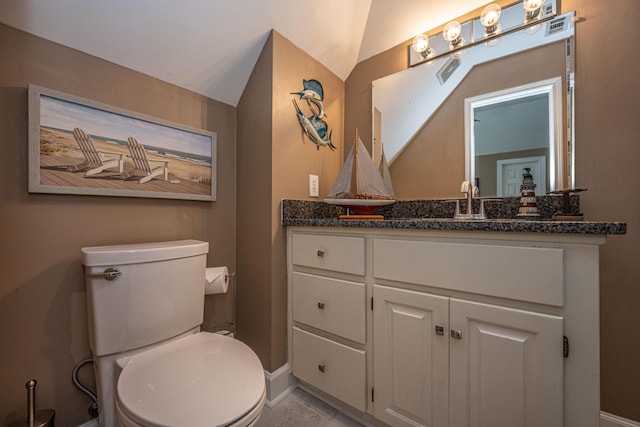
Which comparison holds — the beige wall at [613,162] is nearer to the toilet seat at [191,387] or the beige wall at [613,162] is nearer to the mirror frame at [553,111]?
the mirror frame at [553,111]

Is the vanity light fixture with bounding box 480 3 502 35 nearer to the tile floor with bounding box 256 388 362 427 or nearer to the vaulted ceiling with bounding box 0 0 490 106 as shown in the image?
the vaulted ceiling with bounding box 0 0 490 106

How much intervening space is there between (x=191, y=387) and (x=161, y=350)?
0.29 m

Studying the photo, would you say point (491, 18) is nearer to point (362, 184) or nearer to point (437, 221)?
point (362, 184)

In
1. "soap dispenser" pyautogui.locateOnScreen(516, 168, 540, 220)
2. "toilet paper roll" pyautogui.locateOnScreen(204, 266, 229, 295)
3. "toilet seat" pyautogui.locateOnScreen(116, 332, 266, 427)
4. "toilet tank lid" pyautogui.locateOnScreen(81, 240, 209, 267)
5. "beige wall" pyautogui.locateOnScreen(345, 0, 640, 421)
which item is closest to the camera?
"toilet seat" pyautogui.locateOnScreen(116, 332, 266, 427)

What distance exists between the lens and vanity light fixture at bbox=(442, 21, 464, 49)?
1380 millimetres

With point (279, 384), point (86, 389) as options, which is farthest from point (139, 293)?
point (279, 384)

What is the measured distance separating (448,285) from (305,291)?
2.17 ft

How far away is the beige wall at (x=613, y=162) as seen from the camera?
3.25ft

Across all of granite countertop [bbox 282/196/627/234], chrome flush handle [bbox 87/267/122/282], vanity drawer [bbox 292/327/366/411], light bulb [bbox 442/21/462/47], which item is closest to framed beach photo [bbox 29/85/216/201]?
chrome flush handle [bbox 87/267/122/282]

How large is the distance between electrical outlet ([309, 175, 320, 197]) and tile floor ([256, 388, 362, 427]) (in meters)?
1.07

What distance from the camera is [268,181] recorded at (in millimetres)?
1335

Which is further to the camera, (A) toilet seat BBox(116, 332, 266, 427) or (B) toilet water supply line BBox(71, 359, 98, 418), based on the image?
(B) toilet water supply line BBox(71, 359, 98, 418)

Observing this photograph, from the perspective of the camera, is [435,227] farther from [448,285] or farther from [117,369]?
[117,369]

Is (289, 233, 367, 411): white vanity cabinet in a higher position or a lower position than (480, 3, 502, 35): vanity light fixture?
lower
